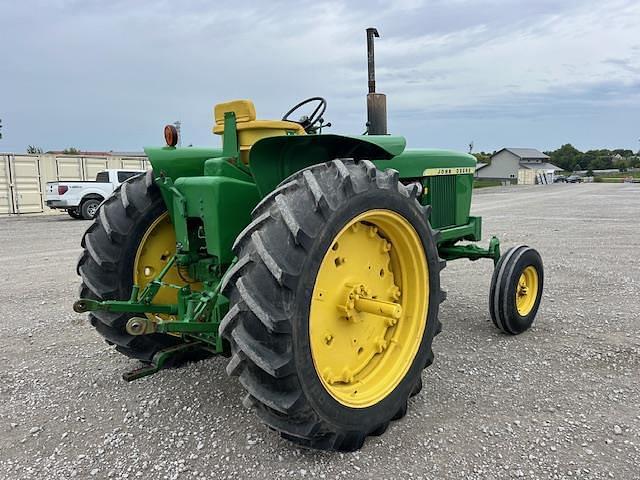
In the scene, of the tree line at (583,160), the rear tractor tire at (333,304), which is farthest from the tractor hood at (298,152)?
the tree line at (583,160)

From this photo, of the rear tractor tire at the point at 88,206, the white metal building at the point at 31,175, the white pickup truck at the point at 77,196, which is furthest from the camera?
the white metal building at the point at 31,175

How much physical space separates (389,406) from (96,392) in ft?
6.22

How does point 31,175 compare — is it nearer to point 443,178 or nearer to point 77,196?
point 77,196

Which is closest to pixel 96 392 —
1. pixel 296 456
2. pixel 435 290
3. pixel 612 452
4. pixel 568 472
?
pixel 296 456

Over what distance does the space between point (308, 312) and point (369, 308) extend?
523 mm

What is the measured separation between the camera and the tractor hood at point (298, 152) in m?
2.70

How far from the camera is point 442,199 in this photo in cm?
458

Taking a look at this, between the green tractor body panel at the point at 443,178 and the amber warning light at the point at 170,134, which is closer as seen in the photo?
the amber warning light at the point at 170,134

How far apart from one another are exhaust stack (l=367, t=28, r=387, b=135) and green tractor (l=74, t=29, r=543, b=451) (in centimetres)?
55

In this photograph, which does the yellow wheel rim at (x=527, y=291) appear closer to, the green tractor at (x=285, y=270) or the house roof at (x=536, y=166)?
the green tractor at (x=285, y=270)

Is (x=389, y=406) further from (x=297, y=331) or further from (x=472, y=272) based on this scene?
(x=472, y=272)

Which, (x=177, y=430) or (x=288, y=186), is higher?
(x=288, y=186)

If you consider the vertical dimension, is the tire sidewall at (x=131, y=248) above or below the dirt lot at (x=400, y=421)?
above

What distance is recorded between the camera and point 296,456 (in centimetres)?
254
